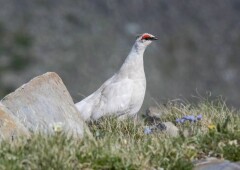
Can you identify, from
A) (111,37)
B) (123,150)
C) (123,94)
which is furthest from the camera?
(111,37)

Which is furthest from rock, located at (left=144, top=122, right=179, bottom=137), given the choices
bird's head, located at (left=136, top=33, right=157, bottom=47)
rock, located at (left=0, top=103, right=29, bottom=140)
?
bird's head, located at (left=136, top=33, right=157, bottom=47)

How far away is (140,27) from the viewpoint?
36906 millimetres

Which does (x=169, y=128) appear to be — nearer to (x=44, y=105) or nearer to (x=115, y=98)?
(x=44, y=105)

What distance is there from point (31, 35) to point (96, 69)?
4484 mm

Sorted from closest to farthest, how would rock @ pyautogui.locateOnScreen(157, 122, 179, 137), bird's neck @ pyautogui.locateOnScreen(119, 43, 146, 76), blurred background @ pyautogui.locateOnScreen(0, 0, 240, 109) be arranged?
rock @ pyautogui.locateOnScreen(157, 122, 179, 137), bird's neck @ pyautogui.locateOnScreen(119, 43, 146, 76), blurred background @ pyautogui.locateOnScreen(0, 0, 240, 109)

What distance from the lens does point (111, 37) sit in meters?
36.2

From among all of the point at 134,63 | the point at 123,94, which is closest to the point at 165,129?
the point at 123,94

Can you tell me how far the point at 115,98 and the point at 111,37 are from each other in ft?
74.0

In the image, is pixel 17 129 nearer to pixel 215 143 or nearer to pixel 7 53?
pixel 215 143

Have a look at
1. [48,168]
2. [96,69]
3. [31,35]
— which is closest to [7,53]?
[31,35]

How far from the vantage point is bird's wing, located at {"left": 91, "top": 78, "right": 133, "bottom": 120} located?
44.3ft

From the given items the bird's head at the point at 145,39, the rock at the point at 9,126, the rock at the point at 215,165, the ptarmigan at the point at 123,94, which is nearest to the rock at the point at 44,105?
the rock at the point at 9,126

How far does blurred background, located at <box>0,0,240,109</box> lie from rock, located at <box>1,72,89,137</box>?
20.7 m

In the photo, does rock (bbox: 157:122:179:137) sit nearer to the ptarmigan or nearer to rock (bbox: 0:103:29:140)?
rock (bbox: 0:103:29:140)
